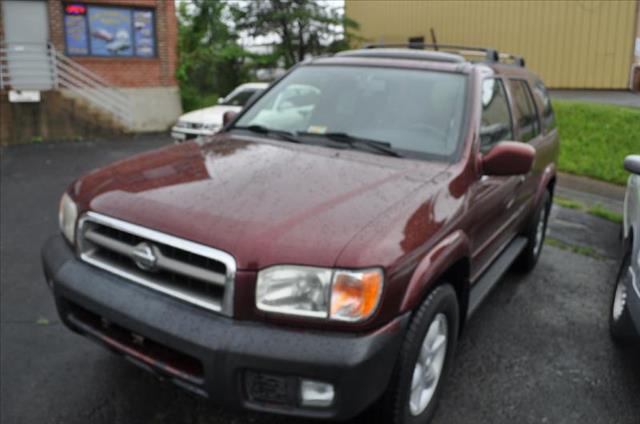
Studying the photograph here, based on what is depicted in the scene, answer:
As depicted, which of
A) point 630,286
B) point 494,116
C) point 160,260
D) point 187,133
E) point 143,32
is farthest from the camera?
point 143,32

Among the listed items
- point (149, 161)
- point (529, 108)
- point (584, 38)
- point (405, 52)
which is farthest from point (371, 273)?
point (584, 38)

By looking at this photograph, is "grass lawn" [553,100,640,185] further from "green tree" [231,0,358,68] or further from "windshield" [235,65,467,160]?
"green tree" [231,0,358,68]

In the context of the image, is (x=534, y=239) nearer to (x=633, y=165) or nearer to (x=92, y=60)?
(x=633, y=165)

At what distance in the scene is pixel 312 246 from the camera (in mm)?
2174

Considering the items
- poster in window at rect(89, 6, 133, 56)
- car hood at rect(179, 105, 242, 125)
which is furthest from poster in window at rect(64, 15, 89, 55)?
car hood at rect(179, 105, 242, 125)

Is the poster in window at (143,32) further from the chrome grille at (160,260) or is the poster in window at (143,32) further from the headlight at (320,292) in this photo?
the headlight at (320,292)

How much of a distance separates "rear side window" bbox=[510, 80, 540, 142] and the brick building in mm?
12201

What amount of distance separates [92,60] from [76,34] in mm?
716

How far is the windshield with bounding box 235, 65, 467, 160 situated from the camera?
326cm

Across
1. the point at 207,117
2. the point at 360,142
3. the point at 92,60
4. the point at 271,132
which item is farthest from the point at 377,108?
the point at 92,60

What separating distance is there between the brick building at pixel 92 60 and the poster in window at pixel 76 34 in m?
0.02

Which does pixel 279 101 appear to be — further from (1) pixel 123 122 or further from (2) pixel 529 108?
(1) pixel 123 122

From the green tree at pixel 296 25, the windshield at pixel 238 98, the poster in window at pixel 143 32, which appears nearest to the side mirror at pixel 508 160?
the windshield at pixel 238 98

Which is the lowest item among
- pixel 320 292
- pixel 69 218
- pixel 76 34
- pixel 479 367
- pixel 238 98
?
pixel 479 367
